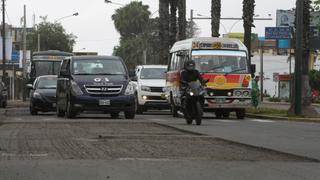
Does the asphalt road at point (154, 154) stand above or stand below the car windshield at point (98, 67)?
below

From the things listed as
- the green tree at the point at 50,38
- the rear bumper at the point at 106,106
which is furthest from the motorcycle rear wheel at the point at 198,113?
the green tree at the point at 50,38

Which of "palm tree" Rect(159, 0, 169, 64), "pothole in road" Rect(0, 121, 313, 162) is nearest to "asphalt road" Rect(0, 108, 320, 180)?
"pothole in road" Rect(0, 121, 313, 162)

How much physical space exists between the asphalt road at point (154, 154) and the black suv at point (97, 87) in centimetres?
447

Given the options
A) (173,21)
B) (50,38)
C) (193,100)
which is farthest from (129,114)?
(50,38)

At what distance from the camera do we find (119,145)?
12.7m

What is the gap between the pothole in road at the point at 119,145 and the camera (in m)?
11.2

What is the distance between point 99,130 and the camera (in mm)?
16109

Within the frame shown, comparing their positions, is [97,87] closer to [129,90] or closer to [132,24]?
[129,90]

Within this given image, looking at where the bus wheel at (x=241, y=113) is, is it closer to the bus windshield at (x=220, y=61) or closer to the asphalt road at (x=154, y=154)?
the bus windshield at (x=220, y=61)

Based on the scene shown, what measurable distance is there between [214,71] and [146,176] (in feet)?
49.9

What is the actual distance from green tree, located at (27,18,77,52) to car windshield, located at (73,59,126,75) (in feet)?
285

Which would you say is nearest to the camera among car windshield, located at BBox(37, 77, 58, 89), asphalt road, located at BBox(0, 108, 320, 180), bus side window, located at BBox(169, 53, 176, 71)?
asphalt road, located at BBox(0, 108, 320, 180)

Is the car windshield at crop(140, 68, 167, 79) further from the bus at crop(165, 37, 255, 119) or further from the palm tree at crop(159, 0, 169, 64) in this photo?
the palm tree at crop(159, 0, 169, 64)

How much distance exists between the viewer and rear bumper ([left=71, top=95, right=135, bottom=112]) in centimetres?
2112
